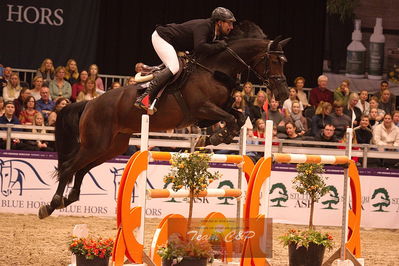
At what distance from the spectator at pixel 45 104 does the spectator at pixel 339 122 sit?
14.7 feet

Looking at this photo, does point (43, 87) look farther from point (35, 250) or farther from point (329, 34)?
point (329, 34)

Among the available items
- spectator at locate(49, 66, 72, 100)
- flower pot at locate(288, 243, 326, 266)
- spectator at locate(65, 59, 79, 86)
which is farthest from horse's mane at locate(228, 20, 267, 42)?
spectator at locate(65, 59, 79, 86)

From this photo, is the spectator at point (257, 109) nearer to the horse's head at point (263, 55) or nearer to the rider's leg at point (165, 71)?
the horse's head at point (263, 55)

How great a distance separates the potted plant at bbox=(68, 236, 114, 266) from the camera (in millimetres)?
5652

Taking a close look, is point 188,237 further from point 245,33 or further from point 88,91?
point 88,91

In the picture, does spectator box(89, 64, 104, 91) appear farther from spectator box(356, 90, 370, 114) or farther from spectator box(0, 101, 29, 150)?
spectator box(356, 90, 370, 114)

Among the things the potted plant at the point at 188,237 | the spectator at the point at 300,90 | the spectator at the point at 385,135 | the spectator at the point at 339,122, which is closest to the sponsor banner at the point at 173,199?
the spectator at the point at 385,135

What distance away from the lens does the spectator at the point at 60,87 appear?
11023mm

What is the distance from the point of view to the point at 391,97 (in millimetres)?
12648

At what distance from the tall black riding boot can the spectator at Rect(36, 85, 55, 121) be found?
420cm

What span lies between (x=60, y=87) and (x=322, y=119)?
4219 mm

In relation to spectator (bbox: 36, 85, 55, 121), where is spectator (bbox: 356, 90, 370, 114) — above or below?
above

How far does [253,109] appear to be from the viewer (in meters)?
11.1

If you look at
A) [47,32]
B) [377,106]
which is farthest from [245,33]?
[47,32]
